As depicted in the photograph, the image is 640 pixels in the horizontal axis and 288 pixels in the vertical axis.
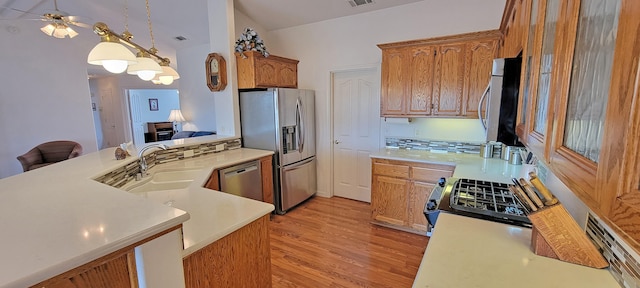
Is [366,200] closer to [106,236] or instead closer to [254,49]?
[254,49]

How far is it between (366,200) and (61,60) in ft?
20.4

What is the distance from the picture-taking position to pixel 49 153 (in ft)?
15.6

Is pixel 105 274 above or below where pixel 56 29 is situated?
below

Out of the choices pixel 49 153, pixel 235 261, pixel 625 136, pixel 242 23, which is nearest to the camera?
pixel 625 136

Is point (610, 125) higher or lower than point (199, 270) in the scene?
higher

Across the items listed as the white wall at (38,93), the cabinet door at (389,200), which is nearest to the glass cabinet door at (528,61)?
the cabinet door at (389,200)

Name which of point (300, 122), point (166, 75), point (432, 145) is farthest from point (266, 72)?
point (432, 145)

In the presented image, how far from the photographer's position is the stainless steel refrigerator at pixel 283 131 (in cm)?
348

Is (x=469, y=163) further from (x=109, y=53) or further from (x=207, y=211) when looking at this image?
(x=109, y=53)

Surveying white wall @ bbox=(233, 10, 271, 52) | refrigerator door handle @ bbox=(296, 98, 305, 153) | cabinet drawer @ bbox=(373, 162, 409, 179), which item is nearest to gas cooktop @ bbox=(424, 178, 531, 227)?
cabinet drawer @ bbox=(373, 162, 409, 179)

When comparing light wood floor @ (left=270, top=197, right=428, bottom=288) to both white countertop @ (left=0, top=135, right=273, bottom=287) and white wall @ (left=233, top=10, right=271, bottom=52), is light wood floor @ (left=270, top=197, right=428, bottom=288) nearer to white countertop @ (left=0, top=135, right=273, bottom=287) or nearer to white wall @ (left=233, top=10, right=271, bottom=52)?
white countertop @ (left=0, top=135, right=273, bottom=287)

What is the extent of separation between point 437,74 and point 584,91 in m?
2.54

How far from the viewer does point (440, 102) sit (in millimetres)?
2973

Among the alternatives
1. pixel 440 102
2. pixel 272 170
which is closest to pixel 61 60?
pixel 272 170
